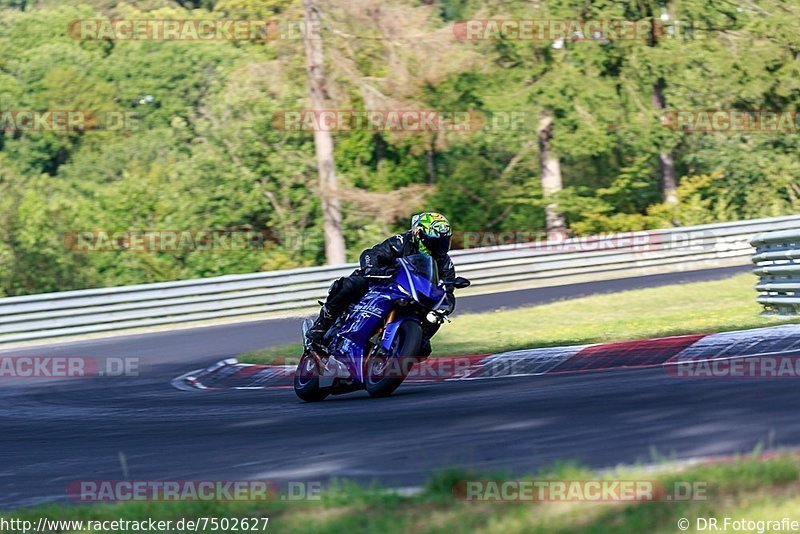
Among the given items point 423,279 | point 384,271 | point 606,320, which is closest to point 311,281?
point 606,320

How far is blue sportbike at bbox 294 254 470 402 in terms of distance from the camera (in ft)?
32.7

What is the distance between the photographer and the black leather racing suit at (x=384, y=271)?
33.5 ft

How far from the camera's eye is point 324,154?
30.8m

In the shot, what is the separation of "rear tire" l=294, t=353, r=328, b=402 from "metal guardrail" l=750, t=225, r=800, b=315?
225 inches

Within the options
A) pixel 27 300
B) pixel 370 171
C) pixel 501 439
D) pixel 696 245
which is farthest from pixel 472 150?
pixel 501 439

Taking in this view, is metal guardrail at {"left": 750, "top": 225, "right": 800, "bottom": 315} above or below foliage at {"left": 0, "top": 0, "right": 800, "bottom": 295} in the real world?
below

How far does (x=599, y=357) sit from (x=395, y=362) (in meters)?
2.73

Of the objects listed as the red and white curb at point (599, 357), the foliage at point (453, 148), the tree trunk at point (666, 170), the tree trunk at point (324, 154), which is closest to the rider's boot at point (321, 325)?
the red and white curb at point (599, 357)

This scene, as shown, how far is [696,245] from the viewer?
88.0ft

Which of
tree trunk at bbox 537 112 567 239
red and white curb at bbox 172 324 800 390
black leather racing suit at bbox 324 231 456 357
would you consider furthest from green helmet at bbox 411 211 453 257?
tree trunk at bbox 537 112 567 239

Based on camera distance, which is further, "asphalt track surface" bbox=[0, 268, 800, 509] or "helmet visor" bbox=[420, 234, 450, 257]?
"helmet visor" bbox=[420, 234, 450, 257]

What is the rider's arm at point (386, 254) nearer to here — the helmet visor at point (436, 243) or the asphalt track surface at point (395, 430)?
the helmet visor at point (436, 243)

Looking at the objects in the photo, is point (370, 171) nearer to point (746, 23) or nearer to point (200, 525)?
point (746, 23)

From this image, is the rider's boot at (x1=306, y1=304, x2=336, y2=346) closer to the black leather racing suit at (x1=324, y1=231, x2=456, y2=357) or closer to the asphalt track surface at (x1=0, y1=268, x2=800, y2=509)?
the black leather racing suit at (x1=324, y1=231, x2=456, y2=357)
